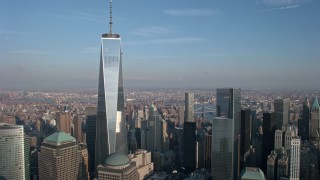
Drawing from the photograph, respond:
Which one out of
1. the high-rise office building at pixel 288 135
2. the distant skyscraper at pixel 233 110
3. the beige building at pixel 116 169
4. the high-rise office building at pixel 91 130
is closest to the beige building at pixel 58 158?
the high-rise office building at pixel 91 130

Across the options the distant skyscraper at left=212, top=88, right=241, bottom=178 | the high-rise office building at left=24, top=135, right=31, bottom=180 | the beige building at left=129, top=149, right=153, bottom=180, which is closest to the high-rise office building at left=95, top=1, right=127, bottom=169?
the beige building at left=129, top=149, right=153, bottom=180

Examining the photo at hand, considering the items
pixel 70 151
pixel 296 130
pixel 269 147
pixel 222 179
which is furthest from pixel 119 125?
pixel 296 130

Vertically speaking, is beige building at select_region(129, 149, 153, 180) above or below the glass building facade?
below

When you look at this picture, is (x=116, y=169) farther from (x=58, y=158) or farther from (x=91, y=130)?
(x=91, y=130)

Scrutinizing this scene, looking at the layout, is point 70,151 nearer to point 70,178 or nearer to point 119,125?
point 70,178

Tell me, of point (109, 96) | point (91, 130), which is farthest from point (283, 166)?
point (91, 130)

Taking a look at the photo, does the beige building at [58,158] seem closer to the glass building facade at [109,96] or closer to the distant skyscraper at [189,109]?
the glass building facade at [109,96]

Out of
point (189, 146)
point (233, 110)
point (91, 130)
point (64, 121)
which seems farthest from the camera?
point (64, 121)

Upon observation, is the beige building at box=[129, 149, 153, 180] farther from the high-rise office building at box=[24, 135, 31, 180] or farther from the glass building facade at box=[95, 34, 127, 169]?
the high-rise office building at box=[24, 135, 31, 180]
